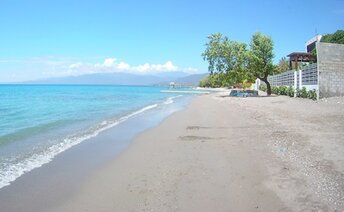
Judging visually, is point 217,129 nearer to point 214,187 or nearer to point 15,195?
point 214,187

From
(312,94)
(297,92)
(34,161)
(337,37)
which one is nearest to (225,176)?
(34,161)

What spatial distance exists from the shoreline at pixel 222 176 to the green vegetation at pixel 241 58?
116ft

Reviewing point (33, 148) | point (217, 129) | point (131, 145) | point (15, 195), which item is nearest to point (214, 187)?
point (15, 195)

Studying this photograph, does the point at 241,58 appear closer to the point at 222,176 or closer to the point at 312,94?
the point at 312,94

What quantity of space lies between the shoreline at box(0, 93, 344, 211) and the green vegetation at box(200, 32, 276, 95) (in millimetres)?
35240

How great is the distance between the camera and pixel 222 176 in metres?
8.21

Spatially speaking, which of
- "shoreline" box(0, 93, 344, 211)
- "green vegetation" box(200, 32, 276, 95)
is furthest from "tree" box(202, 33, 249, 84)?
"shoreline" box(0, 93, 344, 211)

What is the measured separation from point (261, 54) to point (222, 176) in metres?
41.8

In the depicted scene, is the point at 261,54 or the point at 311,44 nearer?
the point at 261,54

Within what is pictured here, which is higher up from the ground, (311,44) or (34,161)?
(311,44)

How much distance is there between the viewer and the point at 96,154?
11672 mm

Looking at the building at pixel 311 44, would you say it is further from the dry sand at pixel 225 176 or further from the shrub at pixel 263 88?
the dry sand at pixel 225 176

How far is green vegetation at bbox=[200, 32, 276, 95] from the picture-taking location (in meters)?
47.8

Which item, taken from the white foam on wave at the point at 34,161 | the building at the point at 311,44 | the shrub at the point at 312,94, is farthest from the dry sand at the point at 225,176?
the building at the point at 311,44
